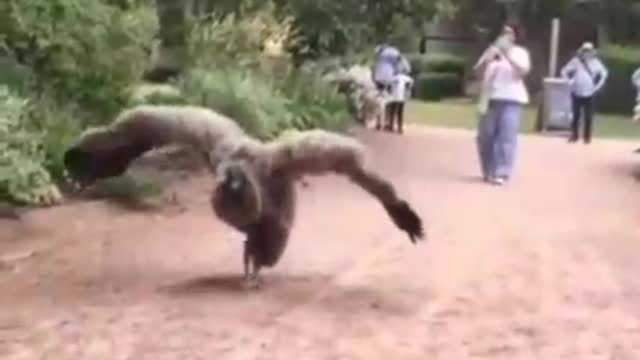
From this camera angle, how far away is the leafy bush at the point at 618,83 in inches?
1660

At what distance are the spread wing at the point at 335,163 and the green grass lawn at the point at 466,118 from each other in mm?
21918

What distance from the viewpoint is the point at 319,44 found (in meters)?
25.0

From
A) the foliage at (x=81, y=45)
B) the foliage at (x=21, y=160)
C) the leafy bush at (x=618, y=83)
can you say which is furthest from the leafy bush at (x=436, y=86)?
the foliage at (x=21, y=160)

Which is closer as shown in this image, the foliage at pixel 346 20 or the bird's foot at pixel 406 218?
the bird's foot at pixel 406 218

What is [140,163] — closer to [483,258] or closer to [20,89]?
[20,89]

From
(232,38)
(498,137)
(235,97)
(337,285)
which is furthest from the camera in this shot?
(232,38)

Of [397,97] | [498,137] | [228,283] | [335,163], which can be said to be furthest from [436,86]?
[335,163]

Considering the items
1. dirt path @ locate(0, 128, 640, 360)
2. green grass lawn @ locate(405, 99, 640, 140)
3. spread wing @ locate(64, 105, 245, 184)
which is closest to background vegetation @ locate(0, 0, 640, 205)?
dirt path @ locate(0, 128, 640, 360)

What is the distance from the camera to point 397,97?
88.7 ft

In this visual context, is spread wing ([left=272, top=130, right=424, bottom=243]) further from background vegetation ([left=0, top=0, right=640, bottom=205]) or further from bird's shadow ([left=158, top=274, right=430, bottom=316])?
background vegetation ([left=0, top=0, right=640, bottom=205])

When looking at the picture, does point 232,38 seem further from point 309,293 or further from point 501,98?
point 309,293

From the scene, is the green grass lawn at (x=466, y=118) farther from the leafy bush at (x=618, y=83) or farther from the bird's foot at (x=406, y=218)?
the bird's foot at (x=406, y=218)

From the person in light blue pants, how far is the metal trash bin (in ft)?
38.3

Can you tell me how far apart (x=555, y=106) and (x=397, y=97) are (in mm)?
4902
